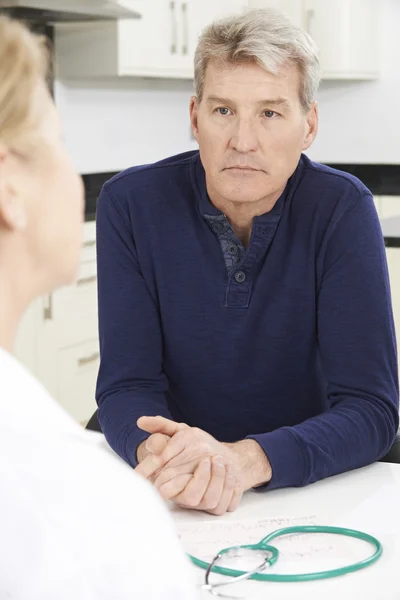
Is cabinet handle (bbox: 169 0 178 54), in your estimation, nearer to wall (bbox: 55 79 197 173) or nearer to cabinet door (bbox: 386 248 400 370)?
wall (bbox: 55 79 197 173)

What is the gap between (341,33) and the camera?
4199mm

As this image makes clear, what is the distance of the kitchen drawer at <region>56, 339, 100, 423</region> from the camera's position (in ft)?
11.2

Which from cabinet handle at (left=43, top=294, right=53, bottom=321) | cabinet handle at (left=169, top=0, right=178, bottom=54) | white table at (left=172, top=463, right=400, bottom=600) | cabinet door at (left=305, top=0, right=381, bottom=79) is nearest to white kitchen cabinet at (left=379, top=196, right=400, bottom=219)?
cabinet door at (left=305, top=0, right=381, bottom=79)

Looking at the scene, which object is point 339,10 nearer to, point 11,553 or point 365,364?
point 365,364

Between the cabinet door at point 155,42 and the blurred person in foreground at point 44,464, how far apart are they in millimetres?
2909

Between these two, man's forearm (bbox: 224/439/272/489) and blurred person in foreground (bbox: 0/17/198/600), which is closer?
blurred person in foreground (bbox: 0/17/198/600)

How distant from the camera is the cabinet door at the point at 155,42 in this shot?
3.50 metres

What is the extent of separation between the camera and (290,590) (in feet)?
3.10

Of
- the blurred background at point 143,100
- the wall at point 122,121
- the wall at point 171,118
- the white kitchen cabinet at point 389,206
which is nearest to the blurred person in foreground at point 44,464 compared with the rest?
the blurred background at point 143,100

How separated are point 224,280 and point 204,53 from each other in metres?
0.40

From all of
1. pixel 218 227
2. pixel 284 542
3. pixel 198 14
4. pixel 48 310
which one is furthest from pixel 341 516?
pixel 198 14

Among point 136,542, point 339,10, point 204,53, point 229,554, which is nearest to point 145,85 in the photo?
point 339,10

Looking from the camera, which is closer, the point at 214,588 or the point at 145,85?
the point at 214,588

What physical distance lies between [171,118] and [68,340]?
1.43 metres
